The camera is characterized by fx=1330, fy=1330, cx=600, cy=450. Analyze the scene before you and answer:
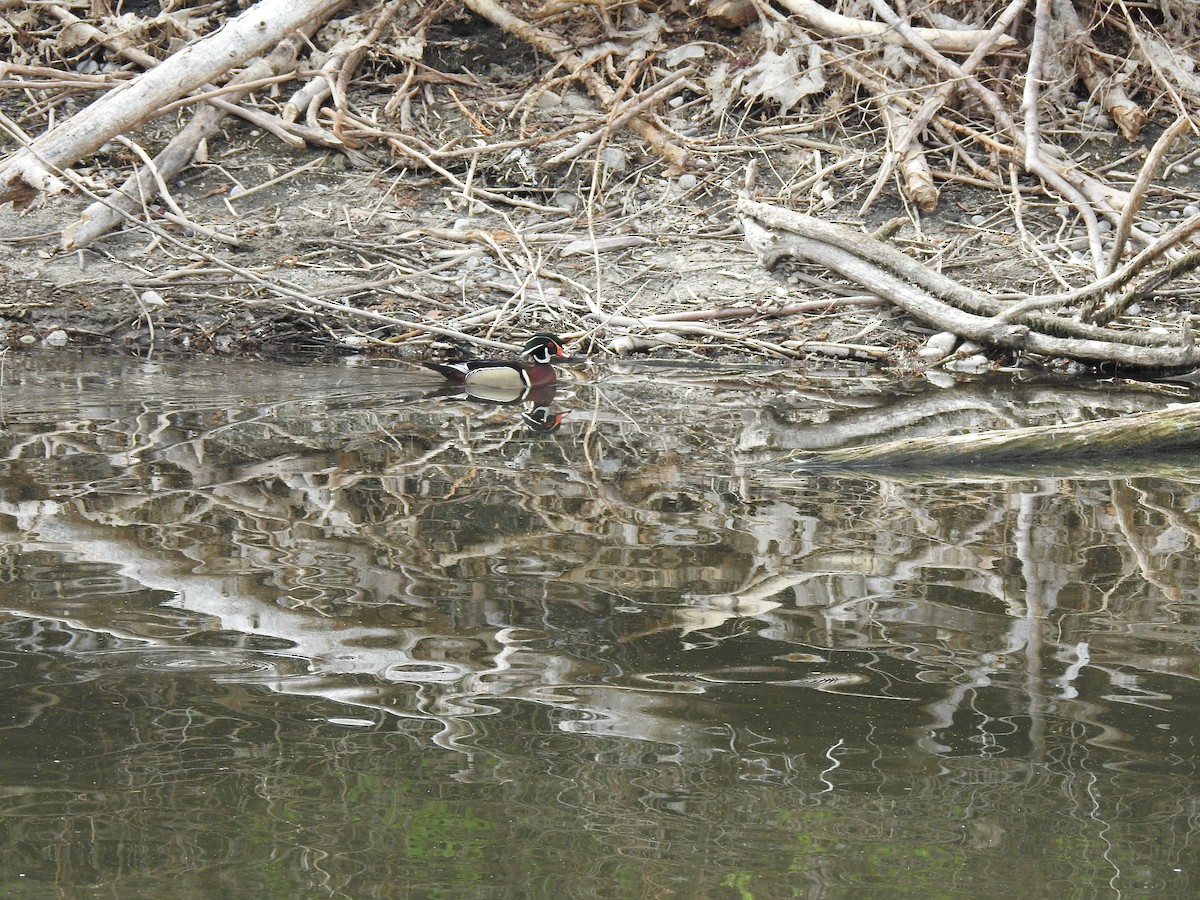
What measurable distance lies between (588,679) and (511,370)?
165 inches

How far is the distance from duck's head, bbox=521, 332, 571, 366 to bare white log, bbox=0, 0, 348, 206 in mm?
3237

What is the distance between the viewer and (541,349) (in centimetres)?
734

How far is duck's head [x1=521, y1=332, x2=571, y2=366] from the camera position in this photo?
7312mm

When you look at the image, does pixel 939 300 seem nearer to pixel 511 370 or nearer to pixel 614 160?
pixel 511 370

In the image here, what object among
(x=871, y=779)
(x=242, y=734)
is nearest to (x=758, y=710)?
(x=871, y=779)

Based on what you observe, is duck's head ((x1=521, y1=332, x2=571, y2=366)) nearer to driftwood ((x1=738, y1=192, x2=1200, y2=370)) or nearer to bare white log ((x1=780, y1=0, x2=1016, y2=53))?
driftwood ((x1=738, y1=192, x2=1200, y2=370))

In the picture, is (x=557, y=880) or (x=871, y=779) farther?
(x=871, y=779)

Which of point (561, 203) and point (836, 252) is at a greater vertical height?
point (561, 203)

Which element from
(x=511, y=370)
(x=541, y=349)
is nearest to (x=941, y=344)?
(x=541, y=349)

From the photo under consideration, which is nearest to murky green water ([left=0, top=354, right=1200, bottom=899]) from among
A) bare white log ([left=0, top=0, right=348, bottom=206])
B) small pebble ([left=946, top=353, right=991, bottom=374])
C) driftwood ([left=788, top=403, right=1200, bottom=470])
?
driftwood ([left=788, top=403, right=1200, bottom=470])

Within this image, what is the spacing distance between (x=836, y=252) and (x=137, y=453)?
15.4ft

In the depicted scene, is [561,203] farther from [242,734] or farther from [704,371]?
[242,734]

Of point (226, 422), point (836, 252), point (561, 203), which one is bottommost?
point (226, 422)

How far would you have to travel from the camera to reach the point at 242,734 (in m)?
2.53
